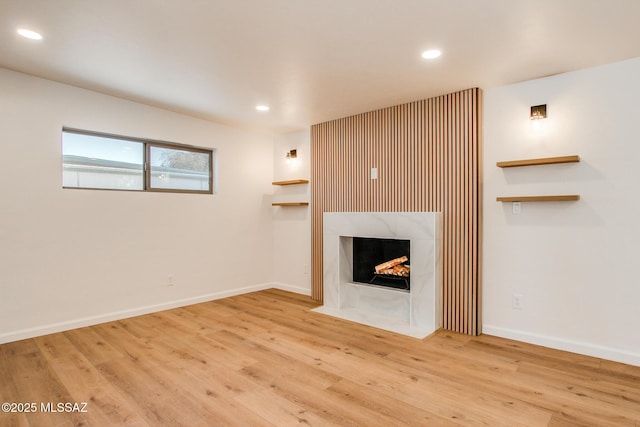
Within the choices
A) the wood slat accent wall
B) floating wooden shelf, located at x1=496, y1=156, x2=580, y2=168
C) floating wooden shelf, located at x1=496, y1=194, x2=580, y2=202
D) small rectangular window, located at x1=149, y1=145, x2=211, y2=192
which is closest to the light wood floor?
the wood slat accent wall

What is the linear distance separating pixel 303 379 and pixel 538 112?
305 centimetres

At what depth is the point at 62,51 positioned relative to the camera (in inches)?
107

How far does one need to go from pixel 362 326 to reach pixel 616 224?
2.42m

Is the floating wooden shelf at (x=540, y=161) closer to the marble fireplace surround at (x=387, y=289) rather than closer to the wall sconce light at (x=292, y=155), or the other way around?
the marble fireplace surround at (x=387, y=289)

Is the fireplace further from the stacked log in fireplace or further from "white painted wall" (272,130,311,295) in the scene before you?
"white painted wall" (272,130,311,295)

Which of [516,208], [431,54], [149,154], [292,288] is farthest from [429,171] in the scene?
[149,154]

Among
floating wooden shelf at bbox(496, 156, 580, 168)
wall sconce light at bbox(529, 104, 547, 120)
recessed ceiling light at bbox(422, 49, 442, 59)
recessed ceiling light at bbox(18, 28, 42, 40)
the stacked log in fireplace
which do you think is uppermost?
recessed ceiling light at bbox(18, 28, 42, 40)

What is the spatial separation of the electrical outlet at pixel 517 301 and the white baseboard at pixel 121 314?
270cm

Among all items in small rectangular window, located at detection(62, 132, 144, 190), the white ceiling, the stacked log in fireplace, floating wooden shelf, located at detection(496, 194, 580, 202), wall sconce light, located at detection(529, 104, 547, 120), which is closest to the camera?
the white ceiling

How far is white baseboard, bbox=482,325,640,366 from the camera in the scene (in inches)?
108

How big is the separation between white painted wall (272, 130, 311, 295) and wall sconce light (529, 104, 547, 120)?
286 cm

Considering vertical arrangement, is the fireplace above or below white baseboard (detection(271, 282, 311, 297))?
above

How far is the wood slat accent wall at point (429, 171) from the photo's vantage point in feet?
11.3

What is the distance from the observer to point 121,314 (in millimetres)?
3836
